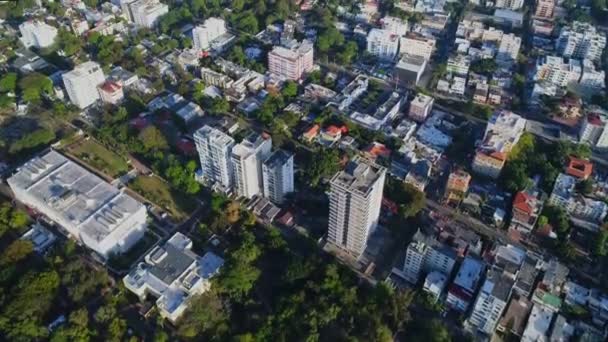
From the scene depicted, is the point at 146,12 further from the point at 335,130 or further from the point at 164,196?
the point at 335,130

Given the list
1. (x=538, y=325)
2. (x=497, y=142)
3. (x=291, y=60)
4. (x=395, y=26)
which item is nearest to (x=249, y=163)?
(x=291, y=60)

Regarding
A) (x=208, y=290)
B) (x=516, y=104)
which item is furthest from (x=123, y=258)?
(x=516, y=104)

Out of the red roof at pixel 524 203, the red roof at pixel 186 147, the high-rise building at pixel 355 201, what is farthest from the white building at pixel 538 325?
the red roof at pixel 186 147

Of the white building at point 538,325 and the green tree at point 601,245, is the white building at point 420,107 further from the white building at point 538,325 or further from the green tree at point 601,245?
the white building at point 538,325

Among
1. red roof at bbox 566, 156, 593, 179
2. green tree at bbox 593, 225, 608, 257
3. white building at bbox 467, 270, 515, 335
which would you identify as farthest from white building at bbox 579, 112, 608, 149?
white building at bbox 467, 270, 515, 335

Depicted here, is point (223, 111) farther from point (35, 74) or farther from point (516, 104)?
point (516, 104)

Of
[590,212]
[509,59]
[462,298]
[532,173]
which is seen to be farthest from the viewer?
[509,59]
